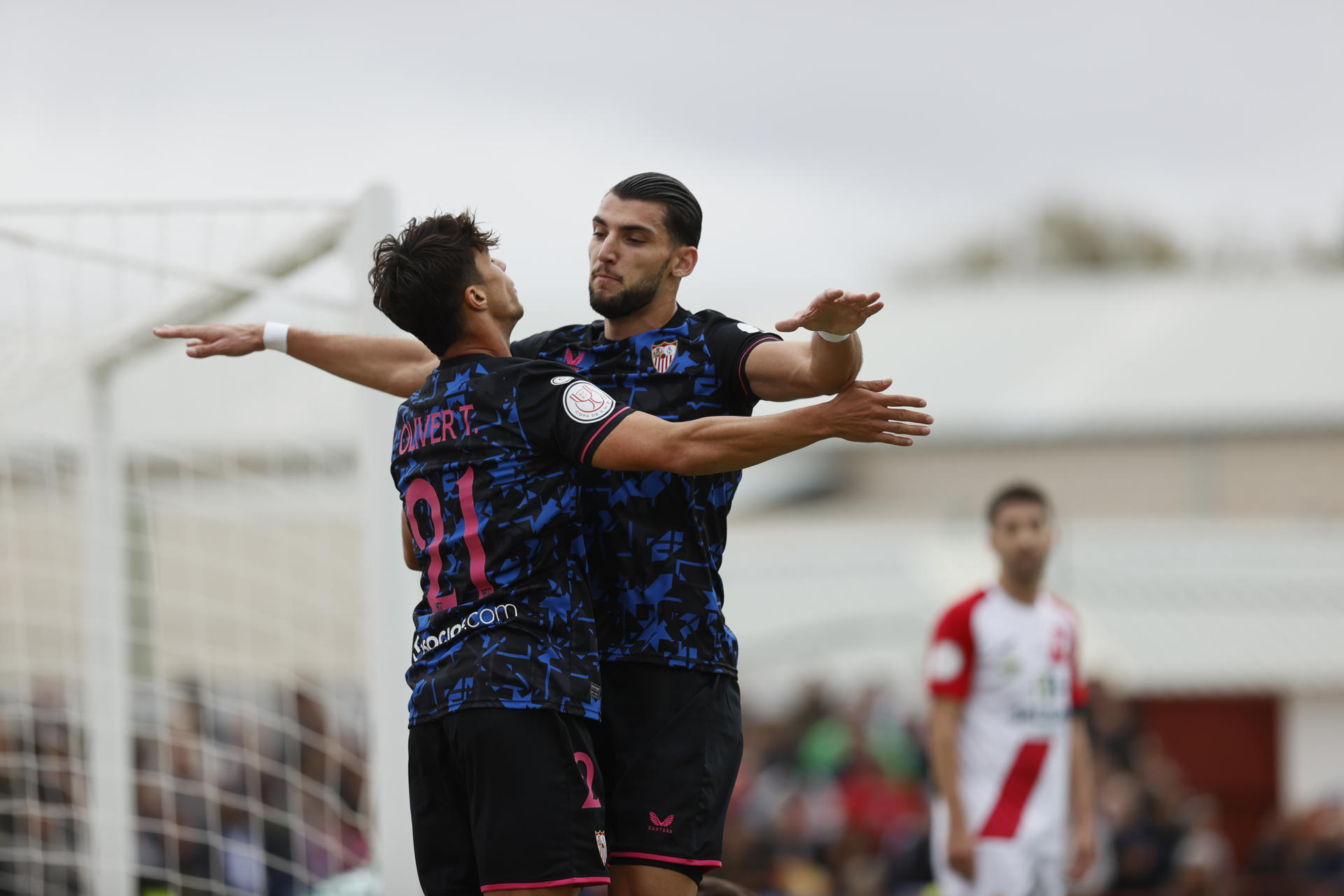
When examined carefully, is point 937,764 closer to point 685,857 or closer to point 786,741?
point 685,857

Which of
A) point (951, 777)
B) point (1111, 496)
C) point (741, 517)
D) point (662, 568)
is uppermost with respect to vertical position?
point (741, 517)

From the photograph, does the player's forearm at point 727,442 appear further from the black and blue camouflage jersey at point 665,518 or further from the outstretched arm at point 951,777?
the outstretched arm at point 951,777

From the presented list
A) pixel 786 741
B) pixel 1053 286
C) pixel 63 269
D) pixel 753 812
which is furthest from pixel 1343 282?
pixel 63 269

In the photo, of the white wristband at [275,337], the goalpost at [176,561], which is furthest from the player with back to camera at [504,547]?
Answer: the goalpost at [176,561]

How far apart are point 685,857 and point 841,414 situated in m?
1.25

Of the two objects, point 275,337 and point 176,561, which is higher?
point 275,337

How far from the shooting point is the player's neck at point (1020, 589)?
6602 millimetres

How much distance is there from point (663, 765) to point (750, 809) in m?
10.5

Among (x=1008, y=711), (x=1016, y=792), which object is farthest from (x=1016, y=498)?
(x=1016, y=792)

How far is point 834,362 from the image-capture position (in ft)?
10.8

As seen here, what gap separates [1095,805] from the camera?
1194 centimetres

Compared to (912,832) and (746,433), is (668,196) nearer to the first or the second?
(746,433)

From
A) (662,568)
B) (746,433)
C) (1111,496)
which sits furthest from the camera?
(1111,496)

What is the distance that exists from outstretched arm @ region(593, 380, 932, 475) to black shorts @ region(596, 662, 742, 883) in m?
0.67
